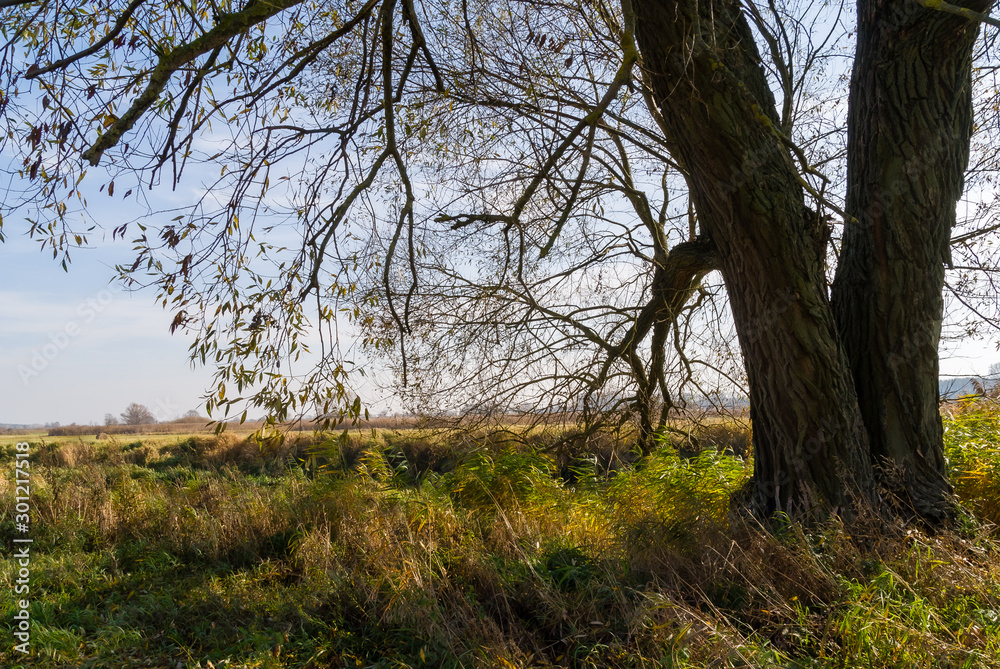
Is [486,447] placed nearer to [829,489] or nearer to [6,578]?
[829,489]

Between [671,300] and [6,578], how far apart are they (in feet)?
21.4

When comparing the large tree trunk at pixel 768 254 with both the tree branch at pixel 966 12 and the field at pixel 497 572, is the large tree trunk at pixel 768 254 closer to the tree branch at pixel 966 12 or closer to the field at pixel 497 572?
the field at pixel 497 572

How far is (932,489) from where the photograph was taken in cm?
484

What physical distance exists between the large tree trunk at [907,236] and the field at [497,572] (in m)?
0.77

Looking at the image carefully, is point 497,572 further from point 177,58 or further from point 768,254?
point 177,58

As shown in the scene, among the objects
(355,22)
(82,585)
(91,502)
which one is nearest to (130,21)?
(355,22)

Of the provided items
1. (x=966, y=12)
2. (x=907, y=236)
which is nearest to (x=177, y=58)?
(x=966, y=12)

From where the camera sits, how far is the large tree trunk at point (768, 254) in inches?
172

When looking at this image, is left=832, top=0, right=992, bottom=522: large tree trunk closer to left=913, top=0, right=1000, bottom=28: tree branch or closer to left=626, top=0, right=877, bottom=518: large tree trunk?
left=626, top=0, right=877, bottom=518: large tree trunk

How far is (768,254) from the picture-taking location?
4570mm

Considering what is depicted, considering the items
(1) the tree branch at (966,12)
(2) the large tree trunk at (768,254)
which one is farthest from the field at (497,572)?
(1) the tree branch at (966,12)

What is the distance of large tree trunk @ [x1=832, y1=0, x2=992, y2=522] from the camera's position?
4891 millimetres

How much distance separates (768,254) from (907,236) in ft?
4.30

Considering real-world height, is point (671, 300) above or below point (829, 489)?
above
